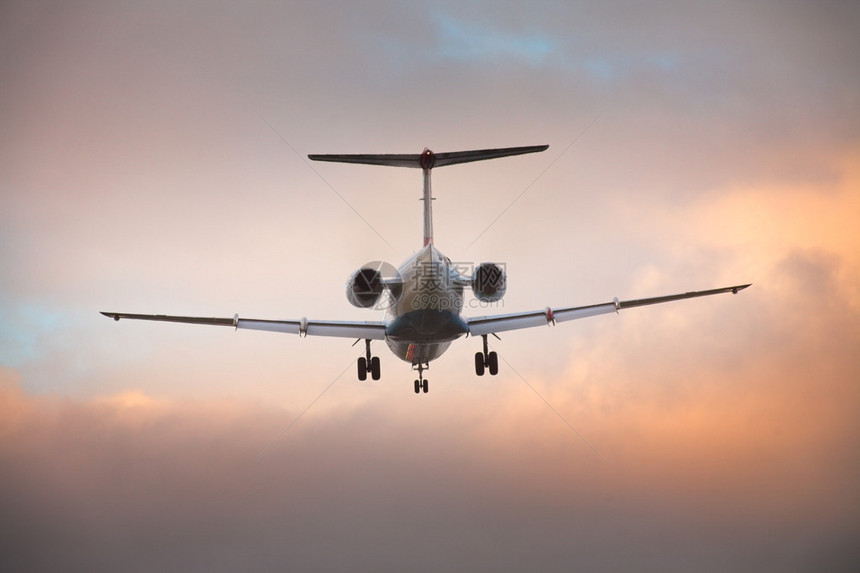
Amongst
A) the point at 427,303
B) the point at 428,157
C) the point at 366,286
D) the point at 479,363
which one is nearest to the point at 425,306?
the point at 427,303

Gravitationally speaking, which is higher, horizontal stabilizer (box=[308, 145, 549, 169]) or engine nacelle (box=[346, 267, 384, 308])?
horizontal stabilizer (box=[308, 145, 549, 169])

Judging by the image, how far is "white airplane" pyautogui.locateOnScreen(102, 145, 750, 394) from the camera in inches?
1072

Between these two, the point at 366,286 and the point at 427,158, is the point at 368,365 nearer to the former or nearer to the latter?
the point at 366,286

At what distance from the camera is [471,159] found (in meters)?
30.2

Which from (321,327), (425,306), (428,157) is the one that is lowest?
(425,306)

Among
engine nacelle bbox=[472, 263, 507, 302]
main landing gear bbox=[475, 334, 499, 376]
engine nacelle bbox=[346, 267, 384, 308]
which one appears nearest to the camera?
engine nacelle bbox=[346, 267, 384, 308]

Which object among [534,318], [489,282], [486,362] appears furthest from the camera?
[486,362]

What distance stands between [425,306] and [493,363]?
738 cm

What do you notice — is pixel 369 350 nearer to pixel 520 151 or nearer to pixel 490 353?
pixel 490 353

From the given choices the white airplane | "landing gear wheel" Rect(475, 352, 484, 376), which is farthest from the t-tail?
"landing gear wheel" Rect(475, 352, 484, 376)

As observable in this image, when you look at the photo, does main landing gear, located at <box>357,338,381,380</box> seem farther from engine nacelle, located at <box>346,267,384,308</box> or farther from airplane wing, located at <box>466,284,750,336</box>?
engine nacelle, located at <box>346,267,384,308</box>

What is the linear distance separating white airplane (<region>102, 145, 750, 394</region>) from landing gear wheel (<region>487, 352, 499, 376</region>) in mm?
38

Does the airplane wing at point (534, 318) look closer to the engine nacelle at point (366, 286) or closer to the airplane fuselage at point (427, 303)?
the airplane fuselage at point (427, 303)

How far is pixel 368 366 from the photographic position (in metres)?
34.5
